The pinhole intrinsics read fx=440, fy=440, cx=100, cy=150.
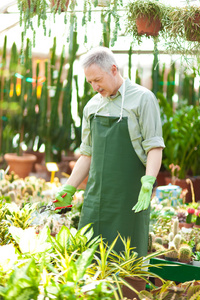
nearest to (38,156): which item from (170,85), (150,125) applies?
(170,85)

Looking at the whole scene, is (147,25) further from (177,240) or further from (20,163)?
(20,163)

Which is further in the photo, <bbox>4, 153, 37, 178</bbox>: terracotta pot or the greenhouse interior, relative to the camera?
Answer: <bbox>4, 153, 37, 178</bbox>: terracotta pot

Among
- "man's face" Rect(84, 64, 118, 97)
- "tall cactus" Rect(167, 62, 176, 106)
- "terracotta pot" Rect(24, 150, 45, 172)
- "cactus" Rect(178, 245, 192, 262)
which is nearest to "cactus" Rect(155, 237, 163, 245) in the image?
"cactus" Rect(178, 245, 192, 262)

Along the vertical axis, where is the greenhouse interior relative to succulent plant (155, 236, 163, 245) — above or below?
above

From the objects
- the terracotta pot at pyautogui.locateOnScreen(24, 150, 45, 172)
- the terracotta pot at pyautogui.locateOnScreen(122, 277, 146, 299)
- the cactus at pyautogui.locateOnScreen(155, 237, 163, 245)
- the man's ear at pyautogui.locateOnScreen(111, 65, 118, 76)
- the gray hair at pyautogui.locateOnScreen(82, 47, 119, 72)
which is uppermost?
the gray hair at pyautogui.locateOnScreen(82, 47, 119, 72)

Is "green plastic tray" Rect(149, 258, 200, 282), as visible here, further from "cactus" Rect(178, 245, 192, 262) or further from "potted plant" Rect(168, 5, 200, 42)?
"potted plant" Rect(168, 5, 200, 42)

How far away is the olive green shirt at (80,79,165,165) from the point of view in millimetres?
2009

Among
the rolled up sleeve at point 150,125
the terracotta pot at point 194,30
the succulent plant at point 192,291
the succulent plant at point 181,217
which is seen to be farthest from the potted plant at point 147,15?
the succulent plant at point 181,217

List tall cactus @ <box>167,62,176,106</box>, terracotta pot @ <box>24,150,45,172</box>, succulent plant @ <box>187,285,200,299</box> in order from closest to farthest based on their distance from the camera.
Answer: succulent plant @ <box>187,285,200,299</box> < tall cactus @ <box>167,62,176,106</box> < terracotta pot @ <box>24,150,45,172</box>

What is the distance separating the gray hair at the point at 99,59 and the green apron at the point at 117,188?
0.25 meters

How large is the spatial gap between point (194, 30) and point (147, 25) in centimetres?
25

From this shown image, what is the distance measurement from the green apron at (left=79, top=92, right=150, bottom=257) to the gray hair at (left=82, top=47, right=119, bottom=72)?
250mm

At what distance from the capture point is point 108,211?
2.08m

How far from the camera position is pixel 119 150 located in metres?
2.08
